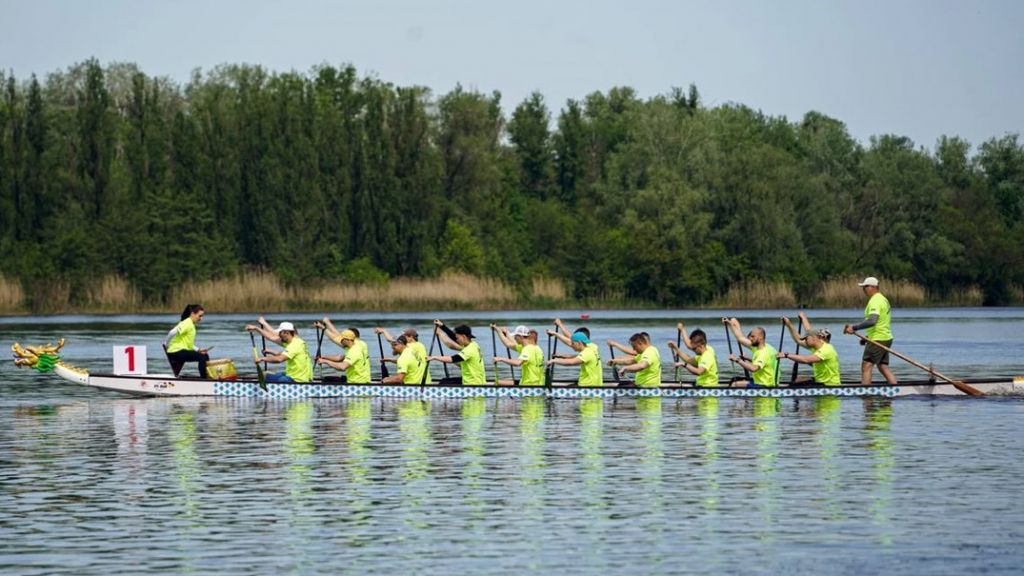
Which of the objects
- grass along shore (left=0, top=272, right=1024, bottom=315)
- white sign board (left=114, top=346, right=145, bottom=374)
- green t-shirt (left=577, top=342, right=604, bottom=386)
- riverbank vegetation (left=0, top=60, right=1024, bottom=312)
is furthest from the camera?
riverbank vegetation (left=0, top=60, right=1024, bottom=312)

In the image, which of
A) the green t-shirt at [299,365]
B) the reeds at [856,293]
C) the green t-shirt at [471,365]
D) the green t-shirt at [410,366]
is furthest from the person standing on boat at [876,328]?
the reeds at [856,293]

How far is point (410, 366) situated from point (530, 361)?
6.76ft

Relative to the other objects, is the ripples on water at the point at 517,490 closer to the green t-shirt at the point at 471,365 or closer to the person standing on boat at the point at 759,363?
the person standing on boat at the point at 759,363

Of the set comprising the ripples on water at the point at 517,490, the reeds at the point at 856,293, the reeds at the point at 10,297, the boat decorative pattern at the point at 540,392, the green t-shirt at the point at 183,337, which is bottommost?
the ripples on water at the point at 517,490

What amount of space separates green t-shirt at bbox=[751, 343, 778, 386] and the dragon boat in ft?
1.29

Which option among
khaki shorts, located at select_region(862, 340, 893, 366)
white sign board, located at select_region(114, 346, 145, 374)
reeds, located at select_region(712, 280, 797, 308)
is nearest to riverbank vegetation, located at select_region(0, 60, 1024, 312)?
reeds, located at select_region(712, 280, 797, 308)

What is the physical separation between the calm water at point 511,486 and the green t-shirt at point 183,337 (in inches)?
40.9

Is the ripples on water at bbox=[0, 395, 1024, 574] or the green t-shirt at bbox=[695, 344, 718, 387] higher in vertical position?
the green t-shirt at bbox=[695, 344, 718, 387]

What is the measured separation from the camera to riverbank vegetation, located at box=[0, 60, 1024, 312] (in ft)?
235

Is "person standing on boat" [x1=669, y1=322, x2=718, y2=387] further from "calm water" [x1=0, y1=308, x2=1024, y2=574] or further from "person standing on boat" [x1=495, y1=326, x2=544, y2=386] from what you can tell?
"person standing on boat" [x1=495, y1=326, x2=544, y2=386]

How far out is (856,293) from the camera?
245ft

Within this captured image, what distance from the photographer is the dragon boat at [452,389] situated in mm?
28734

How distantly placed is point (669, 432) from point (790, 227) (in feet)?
188

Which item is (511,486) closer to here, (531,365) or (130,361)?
(531,365)
